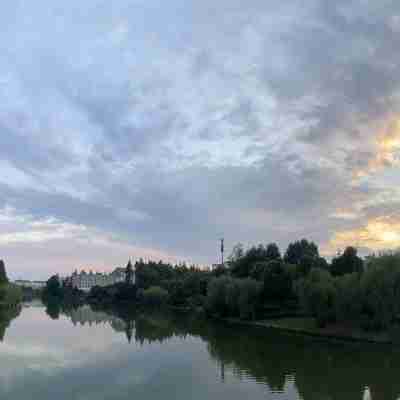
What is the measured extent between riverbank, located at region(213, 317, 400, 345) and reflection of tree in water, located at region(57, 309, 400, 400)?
1.73m

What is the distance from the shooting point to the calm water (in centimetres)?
1972

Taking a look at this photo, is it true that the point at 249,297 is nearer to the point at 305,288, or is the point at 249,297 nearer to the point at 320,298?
the point at 305,288

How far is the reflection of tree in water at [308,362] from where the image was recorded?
21.1m

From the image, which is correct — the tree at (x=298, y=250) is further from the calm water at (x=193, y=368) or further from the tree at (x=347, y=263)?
the calm water at (x=193, y=368)

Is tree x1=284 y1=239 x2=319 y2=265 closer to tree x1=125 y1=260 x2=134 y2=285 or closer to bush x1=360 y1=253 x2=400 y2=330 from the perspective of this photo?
bush x1=360 y1=253 x2=400 y2=330

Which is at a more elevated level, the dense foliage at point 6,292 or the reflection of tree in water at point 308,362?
the dense foliage at point 6,292

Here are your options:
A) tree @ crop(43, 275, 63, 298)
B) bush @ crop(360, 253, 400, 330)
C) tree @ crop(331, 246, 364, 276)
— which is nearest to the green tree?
tree @ crop(331, 246, 364, 276)

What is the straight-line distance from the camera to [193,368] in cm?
2572

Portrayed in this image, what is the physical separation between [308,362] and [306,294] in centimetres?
1539

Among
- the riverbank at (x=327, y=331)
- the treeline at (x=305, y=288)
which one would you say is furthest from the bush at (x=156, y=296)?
the riverbank at (x=327, y=331)

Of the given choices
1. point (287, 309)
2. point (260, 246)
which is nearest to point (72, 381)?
point (287, 309)

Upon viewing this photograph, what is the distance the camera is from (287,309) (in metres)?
51.8

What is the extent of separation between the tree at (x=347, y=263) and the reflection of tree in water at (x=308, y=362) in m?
10.8

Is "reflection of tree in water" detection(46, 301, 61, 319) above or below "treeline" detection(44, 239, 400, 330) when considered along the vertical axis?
below
